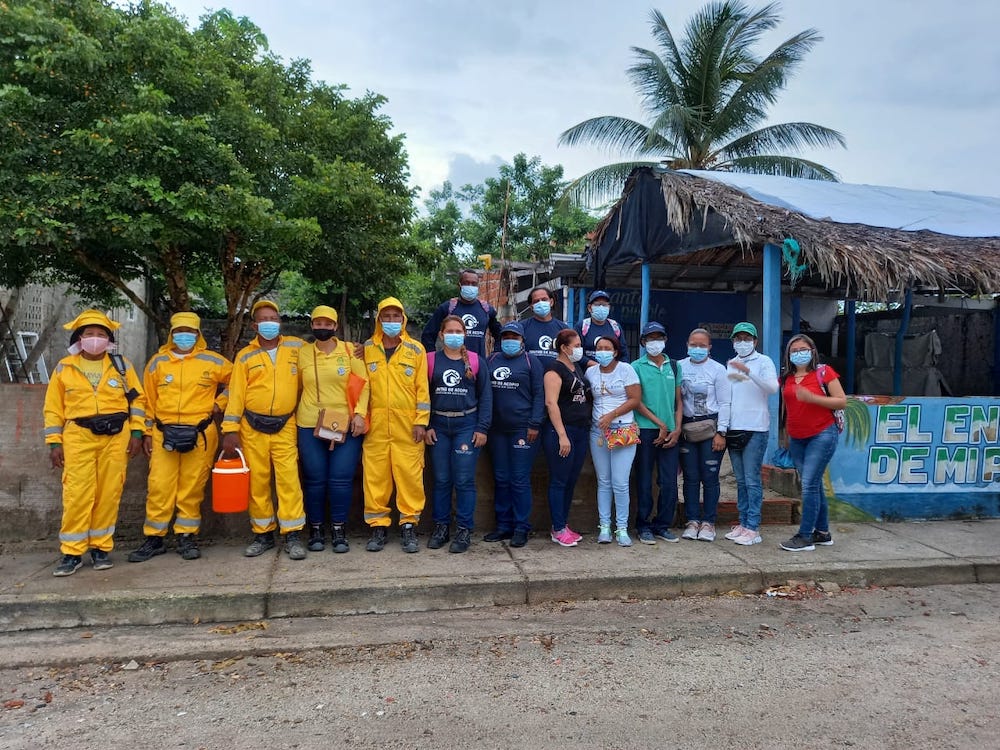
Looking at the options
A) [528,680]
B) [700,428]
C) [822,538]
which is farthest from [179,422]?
[822,538]

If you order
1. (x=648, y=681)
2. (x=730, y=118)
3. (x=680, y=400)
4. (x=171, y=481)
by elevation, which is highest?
(x=730, y=118)

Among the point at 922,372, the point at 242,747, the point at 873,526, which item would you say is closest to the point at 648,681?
the point at 242,747

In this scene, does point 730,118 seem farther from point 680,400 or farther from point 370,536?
point 370,536

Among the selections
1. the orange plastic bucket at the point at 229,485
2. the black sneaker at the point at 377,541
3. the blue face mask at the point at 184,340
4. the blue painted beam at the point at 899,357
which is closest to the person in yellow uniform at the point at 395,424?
the black sneaker at the point at 377,541

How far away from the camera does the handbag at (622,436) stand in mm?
5461

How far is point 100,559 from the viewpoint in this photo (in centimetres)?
482

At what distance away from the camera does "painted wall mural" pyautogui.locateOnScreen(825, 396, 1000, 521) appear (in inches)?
266

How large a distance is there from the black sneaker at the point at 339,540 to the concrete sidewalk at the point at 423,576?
0.26 feet

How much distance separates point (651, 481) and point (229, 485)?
338cm

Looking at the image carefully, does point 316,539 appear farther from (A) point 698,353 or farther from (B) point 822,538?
(B) point 822,538

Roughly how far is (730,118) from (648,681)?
668 inches

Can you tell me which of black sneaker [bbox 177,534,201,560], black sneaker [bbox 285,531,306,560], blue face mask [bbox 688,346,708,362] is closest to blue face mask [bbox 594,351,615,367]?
blue face mask [bbox 688,346,708,362]

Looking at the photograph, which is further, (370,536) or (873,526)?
(873,526)

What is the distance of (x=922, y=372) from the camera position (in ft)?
39.1
